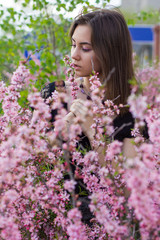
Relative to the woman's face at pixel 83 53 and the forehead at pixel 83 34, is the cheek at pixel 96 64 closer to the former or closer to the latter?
the woman's face at pixel 83 53

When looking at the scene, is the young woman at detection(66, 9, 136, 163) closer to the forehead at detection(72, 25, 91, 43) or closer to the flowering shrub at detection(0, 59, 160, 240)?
the forehead at detection(72, 25, 91, 43)

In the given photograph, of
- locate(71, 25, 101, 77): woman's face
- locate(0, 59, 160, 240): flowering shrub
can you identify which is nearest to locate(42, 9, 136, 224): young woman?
locate(71, 25, 101, 77): woman's face

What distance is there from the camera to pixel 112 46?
2.70m

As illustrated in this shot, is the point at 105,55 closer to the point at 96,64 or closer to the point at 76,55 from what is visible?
the point at 96,64

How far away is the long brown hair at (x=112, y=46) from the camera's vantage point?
2.63 meters

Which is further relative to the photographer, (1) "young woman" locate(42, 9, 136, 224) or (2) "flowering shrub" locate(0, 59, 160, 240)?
(1) "young woman" locate(42, 9, 136, 224)

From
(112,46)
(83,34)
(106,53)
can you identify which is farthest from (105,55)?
(83,34)

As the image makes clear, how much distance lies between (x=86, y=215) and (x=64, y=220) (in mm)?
882

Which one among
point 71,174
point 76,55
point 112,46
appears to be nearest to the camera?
point 71,174

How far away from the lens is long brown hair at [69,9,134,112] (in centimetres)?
263

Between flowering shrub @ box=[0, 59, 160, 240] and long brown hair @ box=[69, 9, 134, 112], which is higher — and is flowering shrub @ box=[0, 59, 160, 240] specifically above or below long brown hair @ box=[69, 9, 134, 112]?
below

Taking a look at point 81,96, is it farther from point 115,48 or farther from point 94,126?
point 94,126

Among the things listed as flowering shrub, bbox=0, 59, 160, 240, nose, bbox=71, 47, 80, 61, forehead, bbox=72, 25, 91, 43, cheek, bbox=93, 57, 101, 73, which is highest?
forehead, bbox=72, 25, 91, 43

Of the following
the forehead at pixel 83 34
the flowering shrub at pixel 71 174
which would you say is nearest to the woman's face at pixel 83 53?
the forehead at pixel 83 34
